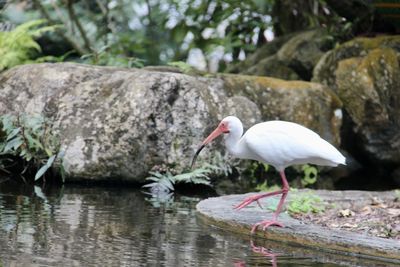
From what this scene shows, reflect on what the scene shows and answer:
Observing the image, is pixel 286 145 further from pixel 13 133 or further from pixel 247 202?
Answer: pixel 13 133

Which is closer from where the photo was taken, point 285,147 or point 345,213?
point 285,147

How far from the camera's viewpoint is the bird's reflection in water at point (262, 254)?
512cm

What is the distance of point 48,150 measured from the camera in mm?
9164

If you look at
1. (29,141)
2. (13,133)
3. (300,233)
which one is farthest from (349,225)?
(13,133)

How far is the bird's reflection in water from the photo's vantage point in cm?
512

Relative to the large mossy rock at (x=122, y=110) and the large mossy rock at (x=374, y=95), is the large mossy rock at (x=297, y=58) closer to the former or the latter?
the large mossy rock at (x=374, y=95)

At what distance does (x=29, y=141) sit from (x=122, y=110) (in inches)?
44.8

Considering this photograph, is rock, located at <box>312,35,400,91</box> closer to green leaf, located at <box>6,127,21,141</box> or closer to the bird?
green leaf, located at <box>6,127,21,141</box>

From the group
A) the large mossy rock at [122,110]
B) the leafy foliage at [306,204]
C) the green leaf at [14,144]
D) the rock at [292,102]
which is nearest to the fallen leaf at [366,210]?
the leafy foliage at [306,204]

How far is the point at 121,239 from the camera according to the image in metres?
5.71

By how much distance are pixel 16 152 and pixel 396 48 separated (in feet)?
18.2

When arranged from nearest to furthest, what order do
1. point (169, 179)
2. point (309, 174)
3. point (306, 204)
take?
point (306, 204) → point (169, 179) → point (309, 174)

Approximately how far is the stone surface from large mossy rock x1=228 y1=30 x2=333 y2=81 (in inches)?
228

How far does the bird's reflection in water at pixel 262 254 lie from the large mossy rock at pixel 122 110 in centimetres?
339
